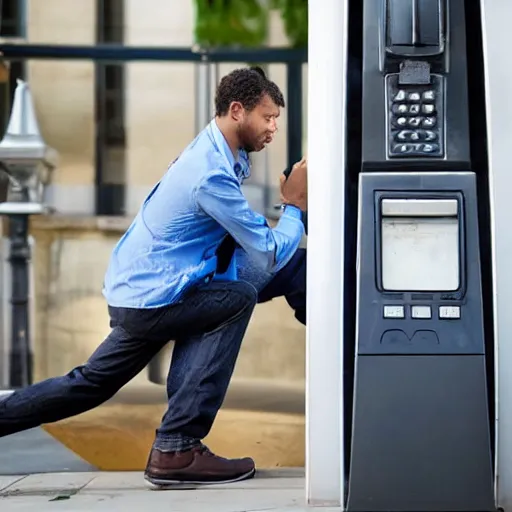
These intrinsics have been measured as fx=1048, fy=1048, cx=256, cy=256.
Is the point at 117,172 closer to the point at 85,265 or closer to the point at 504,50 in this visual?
the point at 85,265

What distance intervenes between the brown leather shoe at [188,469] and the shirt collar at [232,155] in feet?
3.51

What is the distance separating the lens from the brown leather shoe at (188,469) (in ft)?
12.9

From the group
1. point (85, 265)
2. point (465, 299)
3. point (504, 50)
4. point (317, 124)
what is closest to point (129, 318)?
point (85, 265)

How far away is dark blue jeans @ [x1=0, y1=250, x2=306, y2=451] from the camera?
391 centimetres

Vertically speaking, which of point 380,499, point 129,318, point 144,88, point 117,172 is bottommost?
point 380,499

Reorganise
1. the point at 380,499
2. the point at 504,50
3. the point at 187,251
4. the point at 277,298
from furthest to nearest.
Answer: the point at 277,298
the point at 187,251
the point at 504,50
the point at 380,499

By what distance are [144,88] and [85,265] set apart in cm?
81

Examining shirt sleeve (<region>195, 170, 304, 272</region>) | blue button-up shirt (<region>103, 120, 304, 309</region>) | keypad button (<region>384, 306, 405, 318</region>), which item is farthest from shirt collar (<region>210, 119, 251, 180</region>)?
keypad button (<region>384, 306, 405, 318</region>)

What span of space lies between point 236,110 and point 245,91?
0.08 metres

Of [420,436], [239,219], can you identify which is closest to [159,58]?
[239,219]

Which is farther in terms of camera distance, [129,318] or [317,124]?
[129,318]

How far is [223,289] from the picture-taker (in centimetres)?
394

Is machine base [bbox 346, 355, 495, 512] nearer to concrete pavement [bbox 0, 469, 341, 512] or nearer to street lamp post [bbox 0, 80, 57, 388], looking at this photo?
concrete pavement [bbox 0, 469, 341, 512]

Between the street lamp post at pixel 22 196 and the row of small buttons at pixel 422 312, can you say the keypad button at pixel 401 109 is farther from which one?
the street lamp post at pixel 22 196
